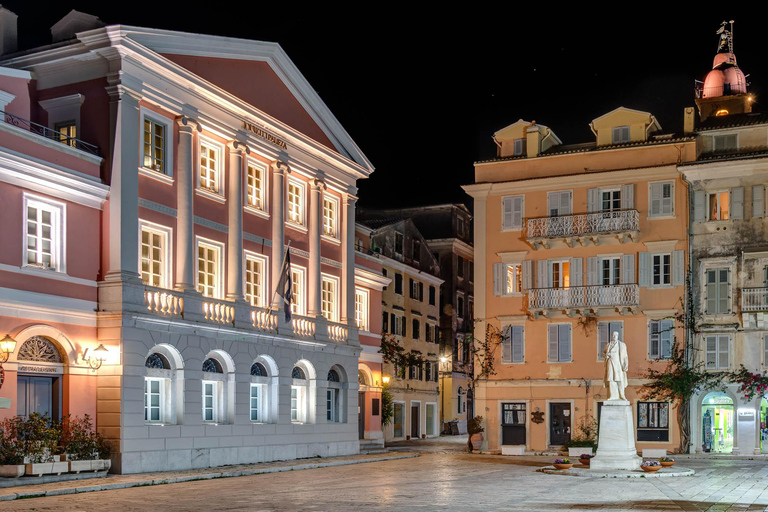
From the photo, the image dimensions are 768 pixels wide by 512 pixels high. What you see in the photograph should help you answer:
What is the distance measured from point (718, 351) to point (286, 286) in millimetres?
19201

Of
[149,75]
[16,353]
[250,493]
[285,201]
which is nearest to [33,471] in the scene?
[16,353]

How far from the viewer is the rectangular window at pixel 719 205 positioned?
42.6m

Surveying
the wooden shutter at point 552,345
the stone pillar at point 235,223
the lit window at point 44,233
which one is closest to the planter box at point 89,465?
the lit window at point 44,233

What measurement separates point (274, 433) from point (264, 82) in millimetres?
12615

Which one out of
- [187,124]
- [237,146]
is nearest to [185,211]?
[187,124]

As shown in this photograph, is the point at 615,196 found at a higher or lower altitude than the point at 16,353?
higher

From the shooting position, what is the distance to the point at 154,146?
30375 mm

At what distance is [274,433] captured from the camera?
35.4 metres

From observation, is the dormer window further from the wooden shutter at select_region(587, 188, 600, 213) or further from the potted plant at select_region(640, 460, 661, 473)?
the potted plant at select_region(640, 460, 661, 473)

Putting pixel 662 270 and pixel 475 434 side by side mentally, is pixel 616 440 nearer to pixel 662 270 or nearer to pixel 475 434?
pixel 475 434

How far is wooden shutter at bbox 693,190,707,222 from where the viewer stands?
141 feet

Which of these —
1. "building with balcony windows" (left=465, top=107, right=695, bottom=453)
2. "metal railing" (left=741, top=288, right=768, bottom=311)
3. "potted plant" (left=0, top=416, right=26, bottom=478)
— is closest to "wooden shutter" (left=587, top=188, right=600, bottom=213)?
"building with balcony windows" (left=465, top=107, right=695, bottom=453)

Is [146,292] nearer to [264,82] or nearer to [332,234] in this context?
[264,82]

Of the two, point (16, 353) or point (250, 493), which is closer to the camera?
point (250, 493)
